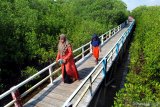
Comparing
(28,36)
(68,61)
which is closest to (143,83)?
(68,61)

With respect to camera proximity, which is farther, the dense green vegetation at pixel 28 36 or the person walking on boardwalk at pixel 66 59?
the dense green vegetation at pixel 28 36

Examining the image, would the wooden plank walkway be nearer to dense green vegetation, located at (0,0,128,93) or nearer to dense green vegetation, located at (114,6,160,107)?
dense green vegetation, located at (114,6,160,107)

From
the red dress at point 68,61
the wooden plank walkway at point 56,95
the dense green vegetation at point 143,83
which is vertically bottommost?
the wooden plank walkway at point 56,95

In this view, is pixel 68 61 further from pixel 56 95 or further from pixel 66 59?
pixel 56 95

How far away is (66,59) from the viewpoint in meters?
7.62

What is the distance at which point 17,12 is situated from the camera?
65.3 feet

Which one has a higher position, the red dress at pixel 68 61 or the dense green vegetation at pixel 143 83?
the red dress at pixel 68 61

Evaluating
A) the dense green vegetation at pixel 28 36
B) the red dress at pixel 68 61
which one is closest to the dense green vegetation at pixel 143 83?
the red dress at pixel 68 61

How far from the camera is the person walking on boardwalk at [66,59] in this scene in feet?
24.8

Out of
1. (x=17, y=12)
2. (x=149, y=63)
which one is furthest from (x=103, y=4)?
(x=149, y=63)

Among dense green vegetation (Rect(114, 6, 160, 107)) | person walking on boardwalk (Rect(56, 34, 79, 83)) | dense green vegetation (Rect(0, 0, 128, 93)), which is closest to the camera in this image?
dense green vegetation (Rect(114, 6, 160, 107))

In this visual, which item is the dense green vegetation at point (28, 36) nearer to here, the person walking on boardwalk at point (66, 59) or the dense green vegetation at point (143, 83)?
the person walking on boardwalk at point (66, 59)

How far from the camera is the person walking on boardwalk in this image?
7.56 meters

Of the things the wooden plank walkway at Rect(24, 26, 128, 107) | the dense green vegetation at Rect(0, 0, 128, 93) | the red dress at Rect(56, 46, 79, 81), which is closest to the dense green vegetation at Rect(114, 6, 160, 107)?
the wooden plank walkway at Rect(24, 26, 128, 107)
